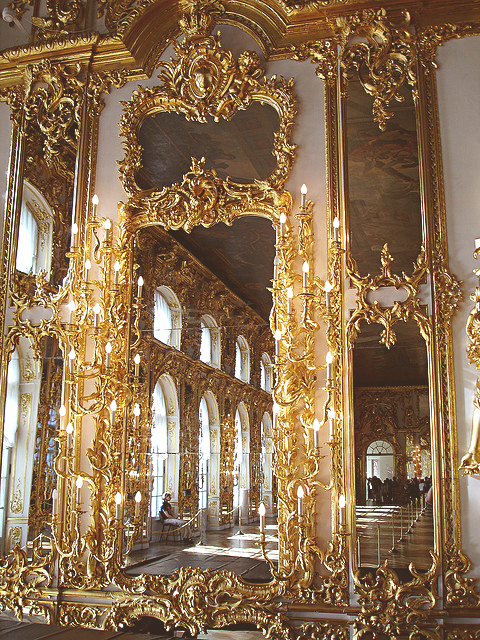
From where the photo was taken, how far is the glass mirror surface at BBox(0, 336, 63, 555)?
6.61m

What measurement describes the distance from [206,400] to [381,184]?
2.59 metres

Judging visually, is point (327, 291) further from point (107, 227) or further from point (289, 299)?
point (107, 227)

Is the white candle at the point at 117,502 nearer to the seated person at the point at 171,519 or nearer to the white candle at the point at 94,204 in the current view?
the seated person at the point at 171,519

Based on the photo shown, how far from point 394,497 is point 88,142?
4.68 m

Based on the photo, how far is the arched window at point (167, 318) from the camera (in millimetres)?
6656

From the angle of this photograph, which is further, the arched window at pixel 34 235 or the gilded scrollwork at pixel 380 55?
the arched window at pixel 34 235

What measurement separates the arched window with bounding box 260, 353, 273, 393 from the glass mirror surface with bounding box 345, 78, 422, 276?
119cm

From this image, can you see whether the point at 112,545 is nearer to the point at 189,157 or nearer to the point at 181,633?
the point at 181,633

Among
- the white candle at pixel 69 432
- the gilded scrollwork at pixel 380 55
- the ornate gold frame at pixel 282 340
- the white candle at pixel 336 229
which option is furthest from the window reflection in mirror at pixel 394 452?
the white candle at pixel 69 432

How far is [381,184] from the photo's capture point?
636cm

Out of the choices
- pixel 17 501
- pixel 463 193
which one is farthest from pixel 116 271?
pixel 463 193

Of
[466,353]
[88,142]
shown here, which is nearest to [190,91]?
[88,142]

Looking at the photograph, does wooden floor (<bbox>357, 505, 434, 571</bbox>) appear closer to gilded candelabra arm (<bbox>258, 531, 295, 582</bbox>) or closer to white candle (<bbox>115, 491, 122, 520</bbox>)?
gilded candelabra arm (<bbox>258, 531, 295, 582</bbox>)

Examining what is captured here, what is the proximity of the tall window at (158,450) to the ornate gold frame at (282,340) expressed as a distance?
31 centimetres
